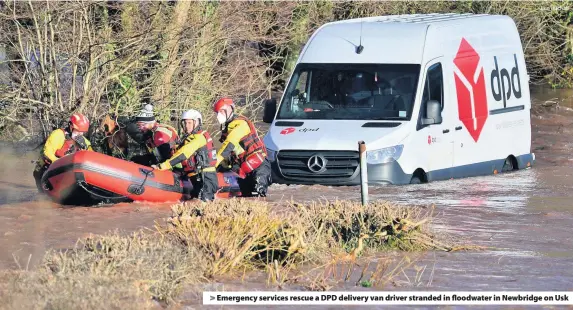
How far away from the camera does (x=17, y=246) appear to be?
11164 millimetres

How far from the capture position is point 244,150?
1484 centimetres

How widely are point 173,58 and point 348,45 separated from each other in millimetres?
3842

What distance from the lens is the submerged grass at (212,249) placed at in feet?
26.1

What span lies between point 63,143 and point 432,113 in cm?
497

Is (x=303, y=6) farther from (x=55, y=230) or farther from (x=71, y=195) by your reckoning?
(x=55, y=230)

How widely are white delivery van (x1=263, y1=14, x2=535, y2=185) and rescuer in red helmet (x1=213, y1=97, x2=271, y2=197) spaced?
70cm

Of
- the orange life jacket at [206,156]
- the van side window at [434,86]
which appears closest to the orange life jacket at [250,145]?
the orange life jacket at [206,156]

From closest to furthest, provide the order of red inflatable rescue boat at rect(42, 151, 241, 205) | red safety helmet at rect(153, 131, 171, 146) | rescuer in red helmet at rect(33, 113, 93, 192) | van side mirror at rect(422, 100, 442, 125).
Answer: red inflatable rescue boat at rect(42, 151, 241, 205), rescuer in red helmet at rect(33, 113, 93, 192), red safety helmet at rect(153, 131, 171, 146), van side mirror at rect(422, 100, 442, 125)

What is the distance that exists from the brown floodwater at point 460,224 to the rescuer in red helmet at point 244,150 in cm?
30

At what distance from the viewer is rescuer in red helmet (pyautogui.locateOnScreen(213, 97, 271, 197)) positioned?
48.0ft

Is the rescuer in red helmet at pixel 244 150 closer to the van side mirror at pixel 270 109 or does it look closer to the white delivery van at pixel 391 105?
the white delivery van at pixel 391 105

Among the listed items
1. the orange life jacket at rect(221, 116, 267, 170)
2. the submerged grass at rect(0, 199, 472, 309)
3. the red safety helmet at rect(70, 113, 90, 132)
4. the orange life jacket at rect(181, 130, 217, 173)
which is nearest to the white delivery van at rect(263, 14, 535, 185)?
the orange life jacket at rect(221, 116, 267, 170)

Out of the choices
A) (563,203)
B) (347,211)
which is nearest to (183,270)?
(347,211)

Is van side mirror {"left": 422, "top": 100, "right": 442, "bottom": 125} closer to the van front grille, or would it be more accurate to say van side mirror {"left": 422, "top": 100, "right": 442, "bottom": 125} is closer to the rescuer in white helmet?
the van front grille
